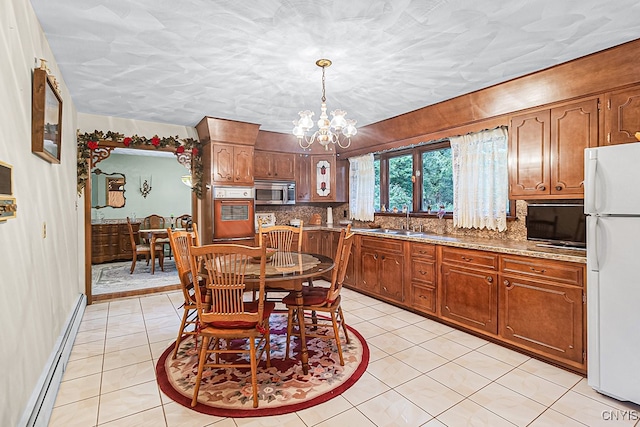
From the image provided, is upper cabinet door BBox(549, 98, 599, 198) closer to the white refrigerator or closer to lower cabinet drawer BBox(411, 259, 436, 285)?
the white refrigerator

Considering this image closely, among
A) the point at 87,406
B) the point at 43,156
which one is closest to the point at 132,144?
the point at 43,156

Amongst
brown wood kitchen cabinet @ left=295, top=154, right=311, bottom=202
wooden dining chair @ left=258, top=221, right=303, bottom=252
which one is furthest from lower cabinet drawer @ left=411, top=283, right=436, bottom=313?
brown wood kitchen cabinet @ left=295, top=154, right=311, bottom=202

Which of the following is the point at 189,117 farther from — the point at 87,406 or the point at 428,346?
the point at 428,346

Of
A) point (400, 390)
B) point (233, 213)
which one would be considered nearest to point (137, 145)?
point (233, 213)

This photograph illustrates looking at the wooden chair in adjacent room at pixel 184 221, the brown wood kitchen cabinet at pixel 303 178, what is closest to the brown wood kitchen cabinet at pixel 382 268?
the brown wood kitchen cabinet at pixel 303 178

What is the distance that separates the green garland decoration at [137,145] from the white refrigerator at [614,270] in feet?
15.0

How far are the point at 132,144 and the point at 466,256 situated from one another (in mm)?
4434

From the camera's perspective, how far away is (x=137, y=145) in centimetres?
453

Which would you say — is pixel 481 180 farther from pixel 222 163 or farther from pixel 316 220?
pixel 222 163

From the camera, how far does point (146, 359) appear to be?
2764 millimetres

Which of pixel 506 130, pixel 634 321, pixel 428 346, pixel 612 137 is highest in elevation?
pixel 506 130

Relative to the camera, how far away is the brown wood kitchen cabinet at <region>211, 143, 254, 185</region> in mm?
4590

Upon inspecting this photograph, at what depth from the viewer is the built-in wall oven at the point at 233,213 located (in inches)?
182

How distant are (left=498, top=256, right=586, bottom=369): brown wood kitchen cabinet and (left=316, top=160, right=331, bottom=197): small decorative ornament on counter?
130 inches
